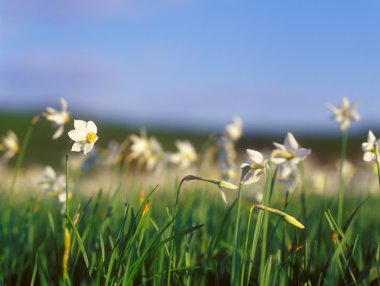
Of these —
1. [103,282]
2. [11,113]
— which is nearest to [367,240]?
[103,282]

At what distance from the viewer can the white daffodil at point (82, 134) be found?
5.59 ft

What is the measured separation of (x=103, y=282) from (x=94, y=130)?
471 millimetres

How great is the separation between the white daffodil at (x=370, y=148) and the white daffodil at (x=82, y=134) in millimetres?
860

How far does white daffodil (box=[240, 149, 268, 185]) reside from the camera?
5.13ft

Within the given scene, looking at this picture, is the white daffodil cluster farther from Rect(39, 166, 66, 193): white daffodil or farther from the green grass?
Rect(39, 166, 66, 193): white daffodil

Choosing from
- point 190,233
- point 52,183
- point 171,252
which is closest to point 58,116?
point 52,183

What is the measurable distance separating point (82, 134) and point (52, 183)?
0.93 metres

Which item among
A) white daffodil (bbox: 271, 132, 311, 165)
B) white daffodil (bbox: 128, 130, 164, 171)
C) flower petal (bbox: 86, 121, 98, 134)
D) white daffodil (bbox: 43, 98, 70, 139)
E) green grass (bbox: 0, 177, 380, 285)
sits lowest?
green grass (bbox: 0, 177, 380, 285)

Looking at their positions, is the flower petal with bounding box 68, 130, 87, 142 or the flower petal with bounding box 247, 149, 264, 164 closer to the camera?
the flower petal with bounding box 247, 149, 264, 164

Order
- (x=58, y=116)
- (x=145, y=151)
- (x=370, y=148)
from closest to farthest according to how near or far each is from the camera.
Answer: (x=370, y=148) < (x=58, y=116) < (x=145, y=151)

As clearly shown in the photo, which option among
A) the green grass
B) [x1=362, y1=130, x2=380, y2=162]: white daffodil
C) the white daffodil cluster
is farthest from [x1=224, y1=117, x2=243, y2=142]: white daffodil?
[x1=362, y1=130, x2=380, y2=162]: white daffodil

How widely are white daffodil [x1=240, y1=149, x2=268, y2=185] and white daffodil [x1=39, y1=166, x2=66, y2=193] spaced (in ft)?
3.79

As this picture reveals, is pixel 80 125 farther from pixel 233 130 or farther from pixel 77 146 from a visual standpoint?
pixel 233 130

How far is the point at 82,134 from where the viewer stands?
5.66 feet
